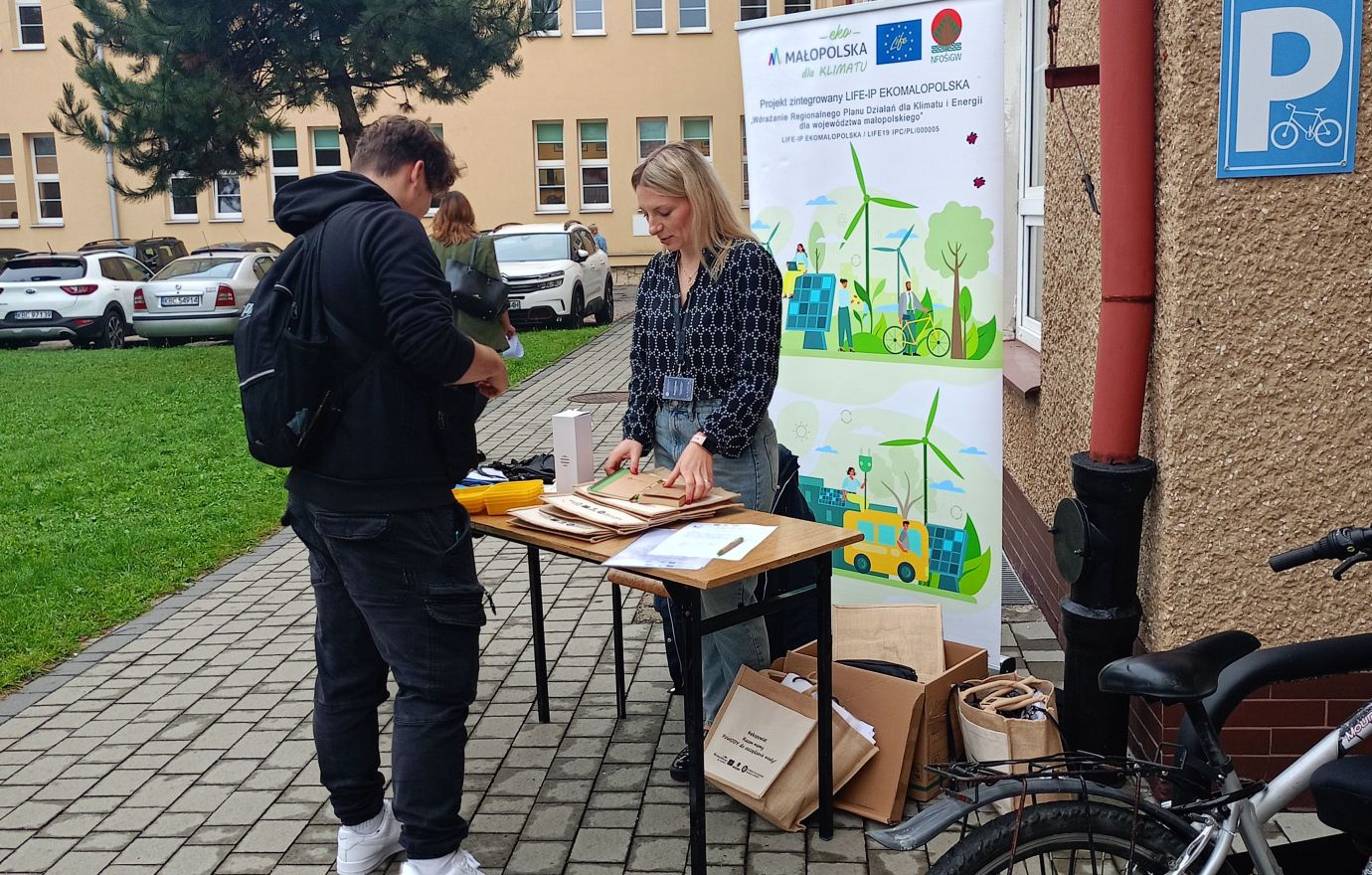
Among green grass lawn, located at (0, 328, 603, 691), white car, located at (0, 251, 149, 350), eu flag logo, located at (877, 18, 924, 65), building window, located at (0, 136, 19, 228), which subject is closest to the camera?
eu flag logo, located at (877, 18, 924, 65)

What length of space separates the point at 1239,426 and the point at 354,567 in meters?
2.25

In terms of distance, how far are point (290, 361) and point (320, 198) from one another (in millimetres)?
417

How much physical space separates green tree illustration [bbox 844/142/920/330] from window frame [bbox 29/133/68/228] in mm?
→ 33482

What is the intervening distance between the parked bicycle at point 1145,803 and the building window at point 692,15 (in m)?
30.6

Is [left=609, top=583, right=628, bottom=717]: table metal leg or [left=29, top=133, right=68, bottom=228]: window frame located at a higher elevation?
[left=29, top=133, right=68, bottom=228]: window frame

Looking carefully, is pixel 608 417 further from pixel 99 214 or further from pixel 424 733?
pixel 99 214

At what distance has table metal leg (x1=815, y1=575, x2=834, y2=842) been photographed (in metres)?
3.40

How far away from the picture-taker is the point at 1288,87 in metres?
3.24

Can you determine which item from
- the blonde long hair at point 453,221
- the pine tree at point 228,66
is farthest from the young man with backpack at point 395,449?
the pine tree at point 228,66

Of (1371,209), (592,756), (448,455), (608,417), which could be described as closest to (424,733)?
(448,455)

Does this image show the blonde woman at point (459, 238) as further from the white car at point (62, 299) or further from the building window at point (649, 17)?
the building window at point (649, 17)

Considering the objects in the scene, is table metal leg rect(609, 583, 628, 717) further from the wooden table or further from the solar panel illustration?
the solar panel illustration

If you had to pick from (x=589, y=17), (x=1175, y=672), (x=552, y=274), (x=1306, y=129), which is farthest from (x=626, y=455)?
(x=589, y=17)

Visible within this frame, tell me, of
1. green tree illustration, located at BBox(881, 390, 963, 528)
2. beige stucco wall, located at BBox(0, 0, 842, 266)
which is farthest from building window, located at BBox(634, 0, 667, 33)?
green tree illustration, located at BBox(881, 390, 963, 528)
